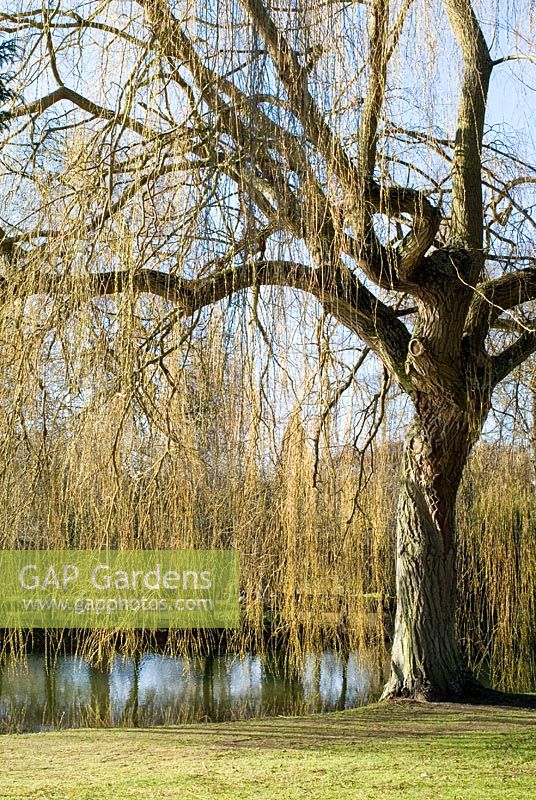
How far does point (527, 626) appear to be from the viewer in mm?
6918

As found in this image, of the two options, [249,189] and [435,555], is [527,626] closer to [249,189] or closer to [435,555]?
[435,555]

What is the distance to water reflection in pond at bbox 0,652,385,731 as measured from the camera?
22.2ft

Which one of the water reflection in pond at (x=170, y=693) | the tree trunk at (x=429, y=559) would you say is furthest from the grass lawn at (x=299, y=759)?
the water reflection in pond at (x=170, y=693)

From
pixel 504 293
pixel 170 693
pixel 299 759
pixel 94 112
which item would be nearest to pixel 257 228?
pixel 94 112

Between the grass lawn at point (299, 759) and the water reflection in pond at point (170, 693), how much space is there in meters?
1.59

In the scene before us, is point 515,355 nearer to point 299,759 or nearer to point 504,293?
point 504,293

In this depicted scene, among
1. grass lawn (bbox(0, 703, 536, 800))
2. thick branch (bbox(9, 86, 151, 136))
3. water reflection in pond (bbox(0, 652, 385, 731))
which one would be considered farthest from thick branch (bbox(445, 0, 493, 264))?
water reflection in pond (bbox(0, 652, 385, 731))

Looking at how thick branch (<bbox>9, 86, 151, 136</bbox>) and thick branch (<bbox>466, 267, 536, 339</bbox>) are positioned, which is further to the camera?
thick branch (<bbox>466, 267, 536, 339</bbox>)

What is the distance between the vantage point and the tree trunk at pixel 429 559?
17.6 feet

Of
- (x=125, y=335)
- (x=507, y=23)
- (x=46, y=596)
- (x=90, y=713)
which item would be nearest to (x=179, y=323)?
(x=125, y=335)

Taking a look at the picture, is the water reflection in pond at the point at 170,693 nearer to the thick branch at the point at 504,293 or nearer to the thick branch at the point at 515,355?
the thick branch at the point at 515,355

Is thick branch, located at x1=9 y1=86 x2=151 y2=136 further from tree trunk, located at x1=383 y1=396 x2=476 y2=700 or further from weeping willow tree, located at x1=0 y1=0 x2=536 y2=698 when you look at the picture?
tree trunk, located at x1=383 y1=396 x2=476 y2=700

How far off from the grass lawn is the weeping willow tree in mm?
805

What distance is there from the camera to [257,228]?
92.1 inches
